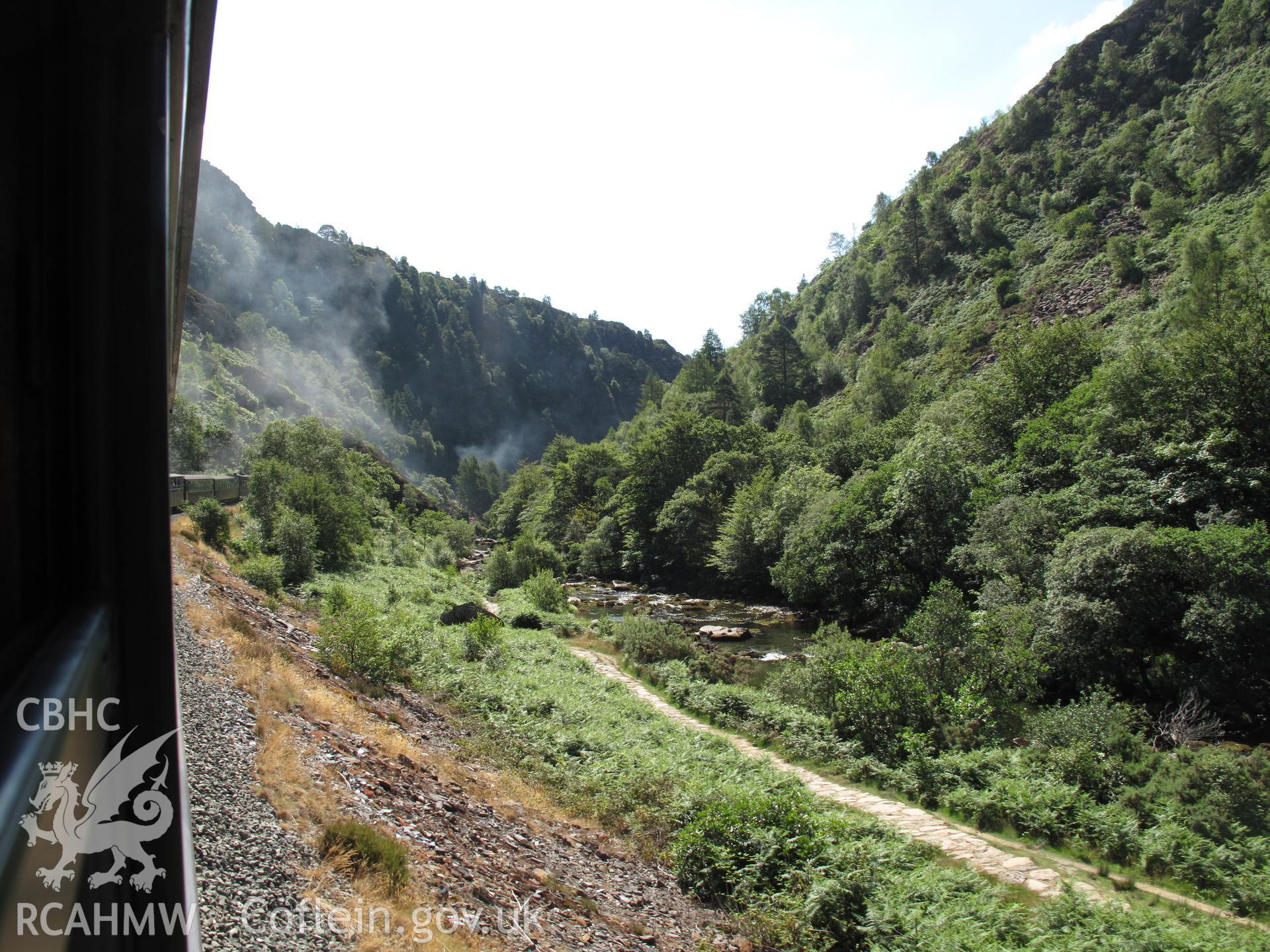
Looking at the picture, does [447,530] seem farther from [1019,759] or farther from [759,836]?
[759,836]

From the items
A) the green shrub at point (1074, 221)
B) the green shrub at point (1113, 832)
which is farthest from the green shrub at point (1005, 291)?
the green shrub at point (1113, 832)

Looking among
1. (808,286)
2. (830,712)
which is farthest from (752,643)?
(808,286)

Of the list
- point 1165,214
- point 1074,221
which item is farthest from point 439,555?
point 1074,221

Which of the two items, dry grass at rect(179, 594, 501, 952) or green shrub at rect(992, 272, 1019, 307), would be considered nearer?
dry grass at rect(179, 594, 501, 952)

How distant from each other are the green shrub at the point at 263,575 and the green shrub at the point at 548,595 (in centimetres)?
1372

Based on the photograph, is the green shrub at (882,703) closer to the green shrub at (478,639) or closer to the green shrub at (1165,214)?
the green shrub at (478,639)

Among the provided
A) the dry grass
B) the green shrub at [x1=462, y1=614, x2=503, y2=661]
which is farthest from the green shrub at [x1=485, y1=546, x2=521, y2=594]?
the dry grass

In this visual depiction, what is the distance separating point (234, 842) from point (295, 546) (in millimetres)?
28064

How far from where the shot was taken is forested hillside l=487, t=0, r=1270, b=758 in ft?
56.4

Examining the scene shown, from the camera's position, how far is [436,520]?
7144 centimetres

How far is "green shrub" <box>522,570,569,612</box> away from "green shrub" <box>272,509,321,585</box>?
11093mm

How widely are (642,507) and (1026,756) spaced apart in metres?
44.3

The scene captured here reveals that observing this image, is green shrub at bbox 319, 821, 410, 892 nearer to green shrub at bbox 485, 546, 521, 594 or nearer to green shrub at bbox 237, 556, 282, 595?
green shrub at bbox 237, 556, 282, 595

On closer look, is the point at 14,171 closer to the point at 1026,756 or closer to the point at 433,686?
the point at 1026,756
